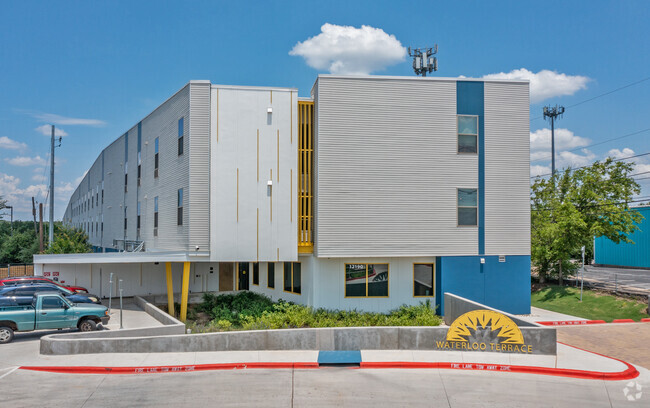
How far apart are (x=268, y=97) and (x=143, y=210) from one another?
12.5 meters

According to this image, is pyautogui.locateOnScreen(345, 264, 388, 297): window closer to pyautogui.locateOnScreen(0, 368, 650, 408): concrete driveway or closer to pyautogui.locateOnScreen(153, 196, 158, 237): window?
pyautogui.locateOnScreen(0, 368, 650, 408): concrete driveway

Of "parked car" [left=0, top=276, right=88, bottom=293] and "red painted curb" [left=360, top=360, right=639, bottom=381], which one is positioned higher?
"parked car" [left=0, top=276, right=88, bottom=293]

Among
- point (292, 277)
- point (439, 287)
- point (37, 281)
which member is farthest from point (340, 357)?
point (37, 281)

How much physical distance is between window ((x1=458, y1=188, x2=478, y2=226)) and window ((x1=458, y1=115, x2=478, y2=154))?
1.91m

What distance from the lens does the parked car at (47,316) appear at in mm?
18516

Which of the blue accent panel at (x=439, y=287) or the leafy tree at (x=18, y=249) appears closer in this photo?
the blue accent panel at (x=439, y=287)

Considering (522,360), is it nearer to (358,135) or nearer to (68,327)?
→ (358,135)

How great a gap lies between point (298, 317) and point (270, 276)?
6993 millimetres

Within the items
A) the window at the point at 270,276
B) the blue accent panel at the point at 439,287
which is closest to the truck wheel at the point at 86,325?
the window at the point at 270,276

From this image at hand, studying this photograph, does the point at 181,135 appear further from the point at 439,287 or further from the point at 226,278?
the point at 439,287

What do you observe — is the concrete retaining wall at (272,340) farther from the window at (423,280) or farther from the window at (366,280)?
the window at (423,280)

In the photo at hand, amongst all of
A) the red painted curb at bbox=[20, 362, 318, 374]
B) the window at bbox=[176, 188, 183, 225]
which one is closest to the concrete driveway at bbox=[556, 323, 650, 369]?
the red painted curb at bbox=[20, 362, 318, 374]

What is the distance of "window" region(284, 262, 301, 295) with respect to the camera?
2438 cm

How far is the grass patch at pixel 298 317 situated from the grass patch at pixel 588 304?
429 inches
